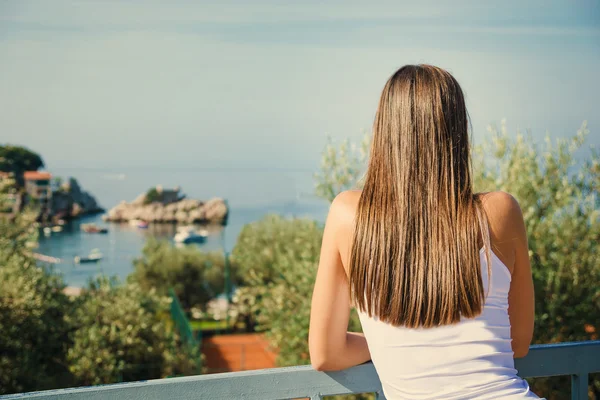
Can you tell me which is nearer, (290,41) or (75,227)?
(75,227)

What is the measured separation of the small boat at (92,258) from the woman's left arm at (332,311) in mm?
27762

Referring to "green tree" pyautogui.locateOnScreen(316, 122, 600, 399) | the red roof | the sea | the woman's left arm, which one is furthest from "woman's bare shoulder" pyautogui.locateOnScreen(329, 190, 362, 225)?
the red roof

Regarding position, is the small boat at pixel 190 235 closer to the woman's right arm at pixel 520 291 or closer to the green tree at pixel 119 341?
the green tree at pixel 119 341

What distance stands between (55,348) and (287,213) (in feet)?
19.6

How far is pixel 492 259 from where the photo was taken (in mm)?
1080

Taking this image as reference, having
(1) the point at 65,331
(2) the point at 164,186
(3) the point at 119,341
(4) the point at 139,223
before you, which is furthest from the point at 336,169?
(2) the point at 164,186

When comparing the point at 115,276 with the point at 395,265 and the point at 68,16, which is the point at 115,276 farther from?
the point at 68,16

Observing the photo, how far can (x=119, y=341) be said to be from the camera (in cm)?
862

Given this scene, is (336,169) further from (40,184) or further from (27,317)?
(40,184)

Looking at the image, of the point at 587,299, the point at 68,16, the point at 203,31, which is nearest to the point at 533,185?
the point at 587,299

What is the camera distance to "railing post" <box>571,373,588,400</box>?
52.4 inches

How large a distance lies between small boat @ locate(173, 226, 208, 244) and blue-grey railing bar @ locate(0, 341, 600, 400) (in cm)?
2403

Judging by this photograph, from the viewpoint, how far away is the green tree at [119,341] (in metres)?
8.12

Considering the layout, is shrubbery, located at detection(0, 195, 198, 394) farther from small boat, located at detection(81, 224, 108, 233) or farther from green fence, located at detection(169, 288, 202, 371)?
small boat, located at detection(81, 224, 108, 233)
